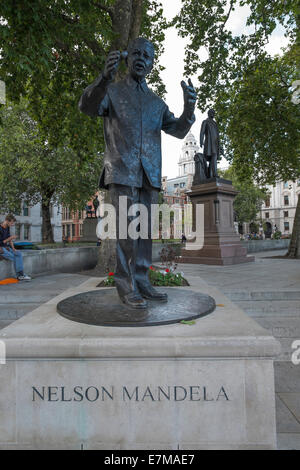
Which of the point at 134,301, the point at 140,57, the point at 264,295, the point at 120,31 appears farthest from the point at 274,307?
the point at 120,31

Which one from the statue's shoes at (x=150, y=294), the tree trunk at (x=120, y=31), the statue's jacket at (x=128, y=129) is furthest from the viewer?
the tree trunk at (x=120, y=31)

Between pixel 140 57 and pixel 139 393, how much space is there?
110 inches

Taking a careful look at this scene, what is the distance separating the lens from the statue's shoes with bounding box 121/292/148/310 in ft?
8.45

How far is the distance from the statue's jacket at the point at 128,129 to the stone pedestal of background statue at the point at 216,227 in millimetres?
8894

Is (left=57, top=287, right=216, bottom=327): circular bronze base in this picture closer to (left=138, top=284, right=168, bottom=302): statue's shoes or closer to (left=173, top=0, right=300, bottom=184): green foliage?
(left=138, top=284, right=168, bottom=302): statue's shoes

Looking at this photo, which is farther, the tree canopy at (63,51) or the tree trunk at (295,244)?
the tree trunk at (295,244)

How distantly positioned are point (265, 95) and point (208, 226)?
7.20 metres

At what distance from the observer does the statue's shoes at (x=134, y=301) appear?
2.58 meters

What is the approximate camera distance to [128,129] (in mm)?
2756

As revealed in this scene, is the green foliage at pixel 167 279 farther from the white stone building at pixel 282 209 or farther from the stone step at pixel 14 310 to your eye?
the white stone building at pixel 282 209

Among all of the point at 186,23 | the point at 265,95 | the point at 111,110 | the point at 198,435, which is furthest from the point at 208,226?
the point at 198,435

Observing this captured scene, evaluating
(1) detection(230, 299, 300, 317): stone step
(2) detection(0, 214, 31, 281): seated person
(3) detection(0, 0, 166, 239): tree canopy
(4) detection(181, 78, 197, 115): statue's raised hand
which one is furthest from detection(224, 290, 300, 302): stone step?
(3) detection(0, 0, 166, 239): tree canopy

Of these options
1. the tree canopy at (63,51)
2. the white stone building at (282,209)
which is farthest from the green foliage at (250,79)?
the white stone building at (282,209)
